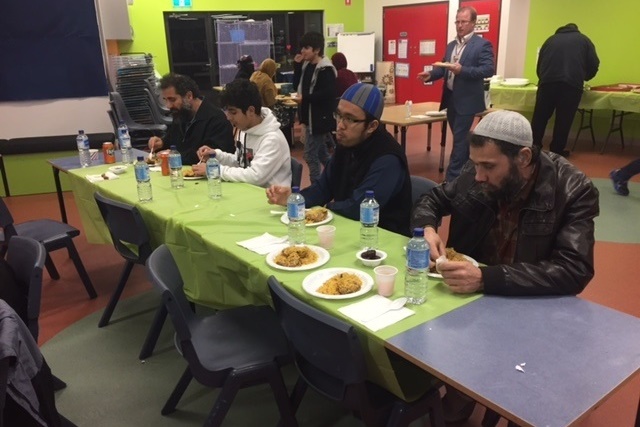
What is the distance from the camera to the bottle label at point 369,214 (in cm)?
204

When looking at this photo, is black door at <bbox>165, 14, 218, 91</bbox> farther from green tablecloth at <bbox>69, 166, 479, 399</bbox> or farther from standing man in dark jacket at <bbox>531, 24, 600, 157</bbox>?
green tablecloth at <bbox>69, 166, 479, 399</bbox>

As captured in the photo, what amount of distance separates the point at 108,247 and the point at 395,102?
323 inches

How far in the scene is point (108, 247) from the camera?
4.28 metres

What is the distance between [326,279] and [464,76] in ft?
12.5

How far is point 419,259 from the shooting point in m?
1.61

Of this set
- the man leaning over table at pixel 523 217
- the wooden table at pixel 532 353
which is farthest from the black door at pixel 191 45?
the wooden table at pixel 532 353

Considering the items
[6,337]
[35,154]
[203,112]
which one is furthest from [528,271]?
[35,154]

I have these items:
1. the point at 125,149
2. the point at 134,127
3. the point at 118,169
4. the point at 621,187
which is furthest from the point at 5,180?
the point at 621,187

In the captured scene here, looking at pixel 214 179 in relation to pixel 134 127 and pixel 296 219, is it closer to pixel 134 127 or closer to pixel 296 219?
pixel 296 219

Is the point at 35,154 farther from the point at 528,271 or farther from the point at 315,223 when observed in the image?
the point at 528,271

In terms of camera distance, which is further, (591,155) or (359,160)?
(591,155)

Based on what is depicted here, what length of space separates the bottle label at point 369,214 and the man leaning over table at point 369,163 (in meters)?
0.39

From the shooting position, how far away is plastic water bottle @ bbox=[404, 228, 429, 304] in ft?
5.31

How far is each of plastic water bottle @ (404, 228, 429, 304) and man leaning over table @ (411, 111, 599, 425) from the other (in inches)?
3.6
